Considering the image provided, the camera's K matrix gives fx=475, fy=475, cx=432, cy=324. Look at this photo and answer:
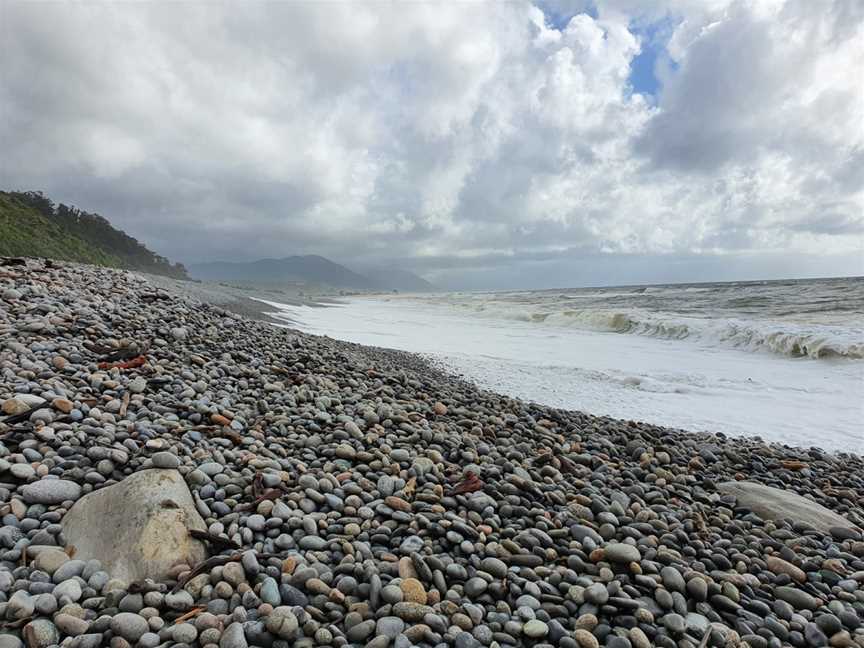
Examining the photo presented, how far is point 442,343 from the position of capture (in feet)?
49.2

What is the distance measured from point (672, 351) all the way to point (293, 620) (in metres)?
14.3

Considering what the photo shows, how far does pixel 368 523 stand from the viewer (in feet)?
9.45

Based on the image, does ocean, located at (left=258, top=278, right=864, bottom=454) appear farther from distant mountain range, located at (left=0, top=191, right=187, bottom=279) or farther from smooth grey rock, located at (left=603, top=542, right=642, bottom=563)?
distant mountain range, located at (left=0, top=191, right=187, bottom=279)

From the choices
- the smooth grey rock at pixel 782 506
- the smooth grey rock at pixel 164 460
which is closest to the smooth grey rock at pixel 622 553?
the smooth grey rock at pixel 782 506

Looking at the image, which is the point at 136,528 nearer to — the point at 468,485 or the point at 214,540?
the point at 214,540

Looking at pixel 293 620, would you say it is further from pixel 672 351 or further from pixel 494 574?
pixel 672 351

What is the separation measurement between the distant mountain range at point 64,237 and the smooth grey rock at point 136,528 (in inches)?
797

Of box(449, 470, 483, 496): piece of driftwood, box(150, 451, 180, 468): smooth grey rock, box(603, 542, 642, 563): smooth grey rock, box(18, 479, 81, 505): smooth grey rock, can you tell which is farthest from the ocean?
box(18, 479, 81, 505): smooth grey rock

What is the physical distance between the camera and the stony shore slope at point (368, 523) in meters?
2.16

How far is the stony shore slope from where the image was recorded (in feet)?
7.09

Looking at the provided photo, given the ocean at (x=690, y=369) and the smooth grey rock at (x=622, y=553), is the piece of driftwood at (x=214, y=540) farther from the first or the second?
the ocean at (x=690, y=369)

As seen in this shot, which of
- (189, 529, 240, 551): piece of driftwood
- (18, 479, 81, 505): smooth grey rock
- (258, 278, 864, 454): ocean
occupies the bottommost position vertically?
(258, 278, 864, 454): ocean

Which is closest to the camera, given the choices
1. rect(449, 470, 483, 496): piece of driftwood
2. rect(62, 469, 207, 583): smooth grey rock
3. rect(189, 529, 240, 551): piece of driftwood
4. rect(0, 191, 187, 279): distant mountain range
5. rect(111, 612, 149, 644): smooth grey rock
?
rect(111, 612, 149, 644): smooth grey rock

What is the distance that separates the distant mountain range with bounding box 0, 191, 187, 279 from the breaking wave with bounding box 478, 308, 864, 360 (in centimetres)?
2411
